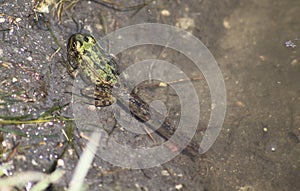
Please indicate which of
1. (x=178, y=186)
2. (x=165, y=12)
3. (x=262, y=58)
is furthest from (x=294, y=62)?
(x=178, y=186)

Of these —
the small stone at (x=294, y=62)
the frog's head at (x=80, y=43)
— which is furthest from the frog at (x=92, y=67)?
the small stone at (x=294, y=62)

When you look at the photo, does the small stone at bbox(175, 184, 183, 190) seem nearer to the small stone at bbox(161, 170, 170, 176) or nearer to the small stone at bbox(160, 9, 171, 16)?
the small stone at bbox(161, 170, 170, 176)

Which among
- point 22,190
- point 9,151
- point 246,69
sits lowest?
point 22,190

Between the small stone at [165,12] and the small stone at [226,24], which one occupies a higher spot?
the small stone at [226,24]

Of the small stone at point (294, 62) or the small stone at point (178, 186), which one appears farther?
the small stone at point (294, 62)

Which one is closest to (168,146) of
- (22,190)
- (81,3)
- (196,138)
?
(196,138)

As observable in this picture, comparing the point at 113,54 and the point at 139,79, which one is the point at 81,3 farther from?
the point at 139,79

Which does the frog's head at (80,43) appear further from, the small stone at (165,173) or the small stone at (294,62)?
the small stone at (294,62)

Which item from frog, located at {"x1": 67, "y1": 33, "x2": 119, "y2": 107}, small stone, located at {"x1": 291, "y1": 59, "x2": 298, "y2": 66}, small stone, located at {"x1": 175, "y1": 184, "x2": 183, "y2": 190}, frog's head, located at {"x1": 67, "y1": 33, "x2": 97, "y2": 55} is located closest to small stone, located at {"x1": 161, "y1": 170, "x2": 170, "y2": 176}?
small stone, located at {"x1": 175, "y1": 184, "x2": 183, "y2": 190}
